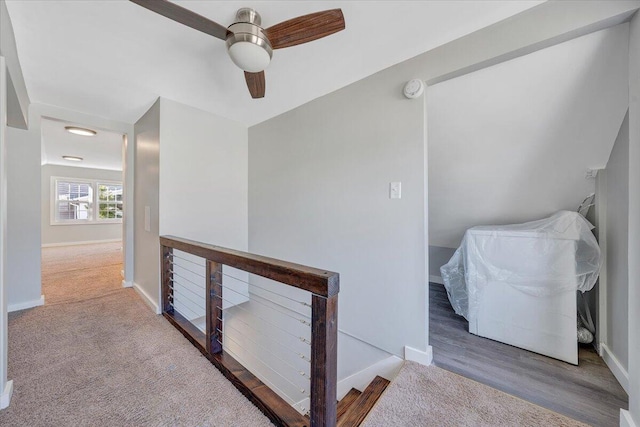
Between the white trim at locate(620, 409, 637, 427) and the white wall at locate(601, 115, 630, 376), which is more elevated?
the white wall at locate(601, 115, 630, 376)

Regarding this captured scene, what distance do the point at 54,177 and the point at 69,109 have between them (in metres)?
5.51

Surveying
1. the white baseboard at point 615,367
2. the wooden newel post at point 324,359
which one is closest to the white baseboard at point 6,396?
the wooden newel post at point 324,359

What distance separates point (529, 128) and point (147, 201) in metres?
3.67

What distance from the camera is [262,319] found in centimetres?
159

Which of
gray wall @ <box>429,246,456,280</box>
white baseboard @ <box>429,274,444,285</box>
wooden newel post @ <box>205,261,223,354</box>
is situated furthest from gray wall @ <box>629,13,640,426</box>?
white baseboard @ <box>429,274,444,285</box>

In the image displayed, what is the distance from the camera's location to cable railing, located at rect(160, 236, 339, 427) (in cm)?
102

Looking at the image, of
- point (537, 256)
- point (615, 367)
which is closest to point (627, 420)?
point (615, 367)

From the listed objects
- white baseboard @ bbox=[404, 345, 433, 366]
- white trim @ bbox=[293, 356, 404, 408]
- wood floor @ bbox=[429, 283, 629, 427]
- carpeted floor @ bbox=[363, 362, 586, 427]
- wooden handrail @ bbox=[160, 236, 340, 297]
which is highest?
wooden handrail @ bbox=[160, 236, 340, 297]

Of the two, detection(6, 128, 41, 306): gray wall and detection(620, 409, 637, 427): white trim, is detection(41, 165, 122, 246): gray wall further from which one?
detection(620, 409, 637, 427): white trim

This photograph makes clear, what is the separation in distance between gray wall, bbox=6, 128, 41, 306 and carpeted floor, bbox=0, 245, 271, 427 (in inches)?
11.2

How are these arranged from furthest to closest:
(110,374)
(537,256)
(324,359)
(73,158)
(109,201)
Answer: (109,201)
(73,158)
(537,256)
(110,374)
(324,359)

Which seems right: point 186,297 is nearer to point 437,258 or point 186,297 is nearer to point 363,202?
point 363,202

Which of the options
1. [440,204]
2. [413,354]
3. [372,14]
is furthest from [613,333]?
[372,14]

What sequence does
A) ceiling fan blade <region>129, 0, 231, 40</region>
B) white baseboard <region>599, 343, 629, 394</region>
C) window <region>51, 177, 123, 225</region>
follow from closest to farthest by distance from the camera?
ceiling fan blade <region>129, 0, 231, 40</region> < white baseboard <region>599, 343, 629, 394</region> < window <region>51, 177, 123, 225</region>
